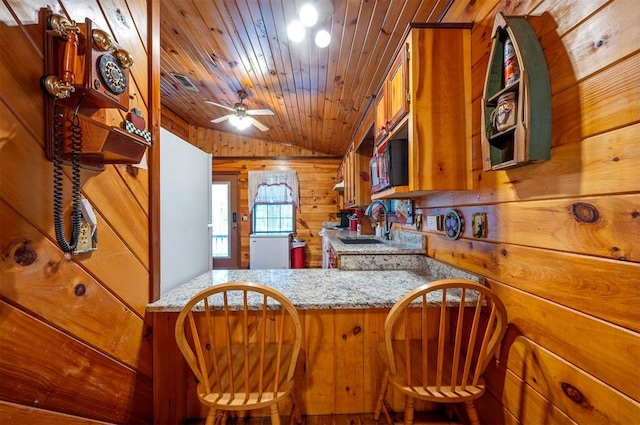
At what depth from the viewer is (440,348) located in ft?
3.08

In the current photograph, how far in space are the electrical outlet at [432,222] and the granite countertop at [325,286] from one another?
1.01ft

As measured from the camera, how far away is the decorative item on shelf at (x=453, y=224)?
1.42 meters

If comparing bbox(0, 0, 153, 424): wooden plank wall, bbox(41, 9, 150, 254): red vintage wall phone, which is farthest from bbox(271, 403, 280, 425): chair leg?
bbox(41, 9, 150, 254): red vintage wall phone

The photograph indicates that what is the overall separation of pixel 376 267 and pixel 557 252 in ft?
3.51

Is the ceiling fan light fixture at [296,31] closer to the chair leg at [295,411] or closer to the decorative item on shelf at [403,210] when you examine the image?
the decorative item on shelf at [403,210]

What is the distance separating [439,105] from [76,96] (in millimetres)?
1460

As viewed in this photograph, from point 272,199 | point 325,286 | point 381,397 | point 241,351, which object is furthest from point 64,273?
point 272,199

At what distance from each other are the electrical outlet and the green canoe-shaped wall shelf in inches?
26.0

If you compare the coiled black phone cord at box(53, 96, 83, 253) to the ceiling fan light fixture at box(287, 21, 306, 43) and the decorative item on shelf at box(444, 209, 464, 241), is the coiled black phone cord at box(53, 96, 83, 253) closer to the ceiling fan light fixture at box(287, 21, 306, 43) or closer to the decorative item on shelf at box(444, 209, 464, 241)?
the ceiling fan light fixture at box(287, 21, 306, 43)

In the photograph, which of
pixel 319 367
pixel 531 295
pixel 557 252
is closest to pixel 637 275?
pixel 557 252

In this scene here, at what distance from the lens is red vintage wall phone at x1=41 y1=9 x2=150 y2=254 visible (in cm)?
76

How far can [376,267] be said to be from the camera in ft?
5.99

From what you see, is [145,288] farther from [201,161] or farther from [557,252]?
[557,252]

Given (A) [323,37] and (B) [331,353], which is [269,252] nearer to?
(B) [331,353]
